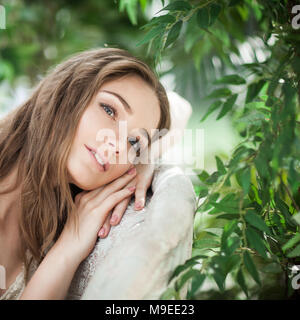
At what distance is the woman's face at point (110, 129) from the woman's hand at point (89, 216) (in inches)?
1.1

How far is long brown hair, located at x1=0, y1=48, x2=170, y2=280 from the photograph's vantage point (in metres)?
0.88

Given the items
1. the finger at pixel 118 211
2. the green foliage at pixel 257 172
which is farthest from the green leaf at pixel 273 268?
the finger at pixel 118 211

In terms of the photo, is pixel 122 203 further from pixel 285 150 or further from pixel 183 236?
pixel 285 150

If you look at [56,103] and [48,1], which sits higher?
[48,1]

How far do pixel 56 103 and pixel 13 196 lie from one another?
27cm

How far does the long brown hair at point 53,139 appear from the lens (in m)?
0.88

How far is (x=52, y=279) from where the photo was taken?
809mm

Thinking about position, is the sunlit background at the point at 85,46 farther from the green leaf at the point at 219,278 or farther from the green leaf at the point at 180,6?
the green leaf at the point at 219,278

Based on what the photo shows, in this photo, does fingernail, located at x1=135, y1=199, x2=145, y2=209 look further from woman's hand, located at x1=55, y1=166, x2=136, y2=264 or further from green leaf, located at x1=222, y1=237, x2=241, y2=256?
green leaf, located at x1=222, y1=237, x2=241, y2=256

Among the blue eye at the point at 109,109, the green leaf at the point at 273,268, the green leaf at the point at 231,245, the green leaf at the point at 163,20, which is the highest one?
the green leaf at the point at 163,20

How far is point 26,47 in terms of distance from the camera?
2.55m

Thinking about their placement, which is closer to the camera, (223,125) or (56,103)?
(56,103)
